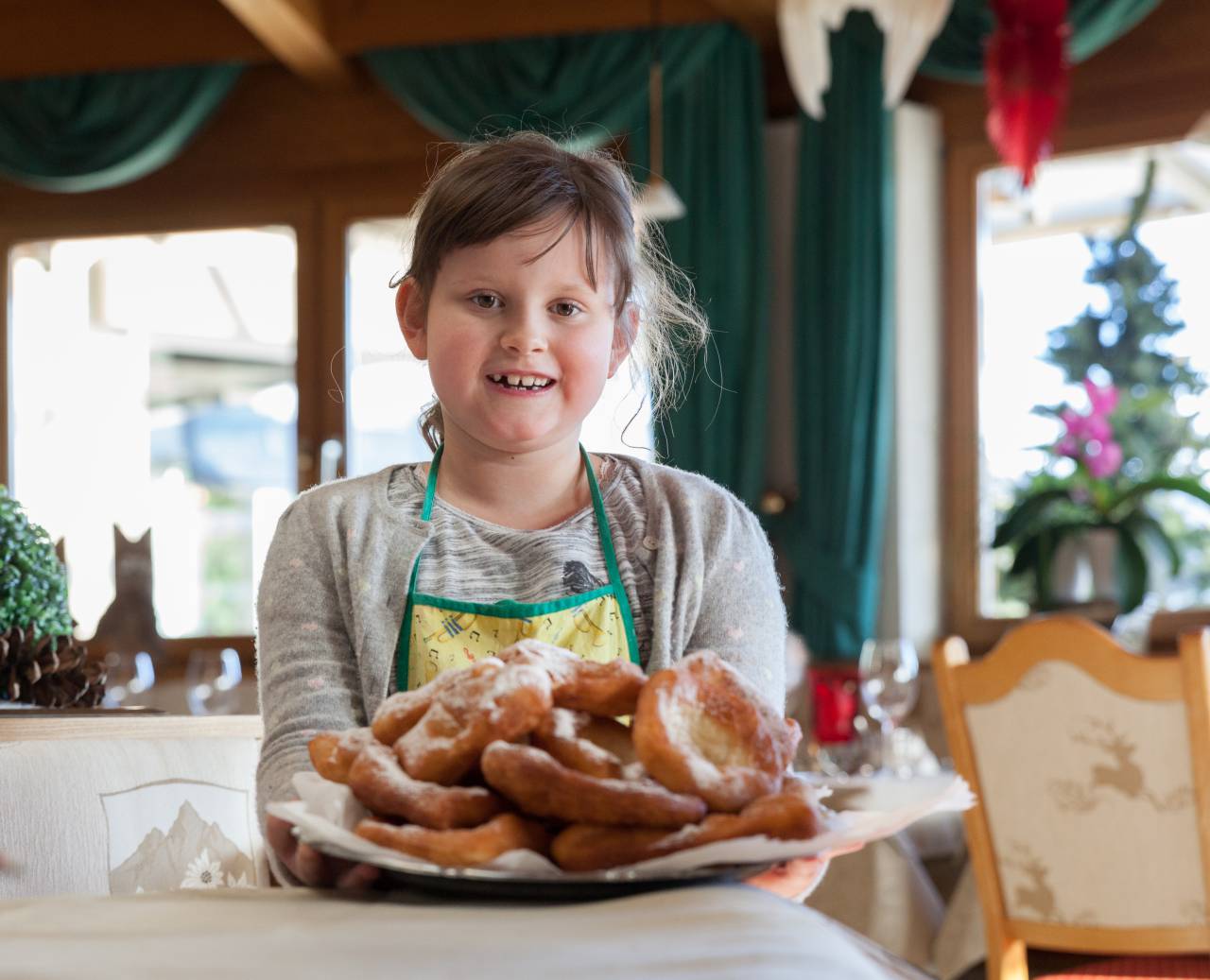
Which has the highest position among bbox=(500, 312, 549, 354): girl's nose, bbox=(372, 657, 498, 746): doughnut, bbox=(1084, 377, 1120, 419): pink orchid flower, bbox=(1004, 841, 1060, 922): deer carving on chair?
bbox=(1084, 377, 1120, 419): pink orchid flower

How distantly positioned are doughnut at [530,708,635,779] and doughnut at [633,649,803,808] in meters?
0.02

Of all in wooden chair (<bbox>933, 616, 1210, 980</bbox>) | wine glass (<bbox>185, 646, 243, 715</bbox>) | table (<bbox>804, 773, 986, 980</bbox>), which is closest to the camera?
wooden chair (<bbox>933, 616, 1210, 980</bbox>)

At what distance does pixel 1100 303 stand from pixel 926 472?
74cm

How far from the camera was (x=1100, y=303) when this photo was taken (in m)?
4.75

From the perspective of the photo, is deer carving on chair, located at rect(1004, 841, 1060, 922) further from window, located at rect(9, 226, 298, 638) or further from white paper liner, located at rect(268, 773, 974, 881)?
window, located at rect(9, 226, 298, 638)

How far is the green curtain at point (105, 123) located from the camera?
5.54 metres

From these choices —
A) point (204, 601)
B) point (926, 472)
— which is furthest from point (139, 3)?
point (926, 472)

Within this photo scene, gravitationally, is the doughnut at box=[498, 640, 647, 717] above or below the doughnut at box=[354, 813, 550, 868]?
above

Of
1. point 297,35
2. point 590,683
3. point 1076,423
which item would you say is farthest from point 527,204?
point 297,35

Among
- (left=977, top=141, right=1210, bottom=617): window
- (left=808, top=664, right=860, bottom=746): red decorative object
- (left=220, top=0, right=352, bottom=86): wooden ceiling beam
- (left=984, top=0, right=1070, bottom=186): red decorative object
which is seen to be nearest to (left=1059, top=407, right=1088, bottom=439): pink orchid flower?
(left=977, top=141, right=1210, bottom=617): window

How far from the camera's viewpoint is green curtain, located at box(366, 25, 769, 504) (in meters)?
4.98

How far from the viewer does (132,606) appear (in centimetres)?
389

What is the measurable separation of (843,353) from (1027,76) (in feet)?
5.63

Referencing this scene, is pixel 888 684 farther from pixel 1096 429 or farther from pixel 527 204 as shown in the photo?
pixel 527 204
